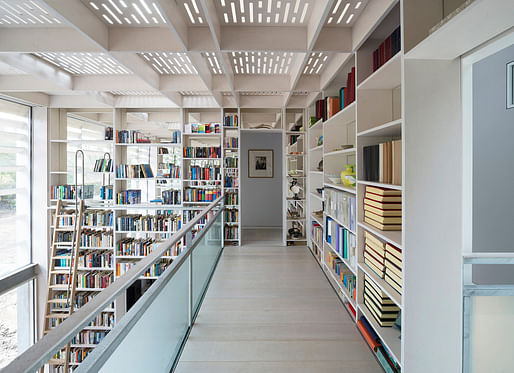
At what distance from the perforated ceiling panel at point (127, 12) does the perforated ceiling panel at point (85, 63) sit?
868 mm

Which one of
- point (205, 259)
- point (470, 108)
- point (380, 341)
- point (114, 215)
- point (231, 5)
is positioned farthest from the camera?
point (114, 215)

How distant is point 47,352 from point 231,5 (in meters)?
2.42

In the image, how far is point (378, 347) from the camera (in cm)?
202

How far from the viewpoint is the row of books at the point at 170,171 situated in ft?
17.4

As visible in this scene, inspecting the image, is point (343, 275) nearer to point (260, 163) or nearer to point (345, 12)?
point (345, 12)

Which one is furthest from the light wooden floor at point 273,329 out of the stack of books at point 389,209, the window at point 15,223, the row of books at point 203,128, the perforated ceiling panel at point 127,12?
the window at point 15,223

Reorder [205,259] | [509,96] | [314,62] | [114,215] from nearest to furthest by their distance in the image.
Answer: [509,96] < [205,259] < [314,62] < [114,215]

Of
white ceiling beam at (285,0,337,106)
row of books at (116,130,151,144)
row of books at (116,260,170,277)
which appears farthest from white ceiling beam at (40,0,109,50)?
row of books at (116,260,170,277)

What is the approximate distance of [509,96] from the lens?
171 centimetres

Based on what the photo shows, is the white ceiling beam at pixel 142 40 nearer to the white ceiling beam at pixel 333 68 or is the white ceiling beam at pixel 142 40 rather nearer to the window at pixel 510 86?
the white ceiling beam at pixel 333 68

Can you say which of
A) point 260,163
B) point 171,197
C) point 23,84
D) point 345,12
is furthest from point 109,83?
point 260,163

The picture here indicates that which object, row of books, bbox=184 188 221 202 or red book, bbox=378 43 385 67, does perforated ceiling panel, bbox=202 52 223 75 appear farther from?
row of books, bbox=184 188 221 202

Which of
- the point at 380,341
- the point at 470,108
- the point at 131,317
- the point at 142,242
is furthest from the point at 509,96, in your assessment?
the point at 142,242

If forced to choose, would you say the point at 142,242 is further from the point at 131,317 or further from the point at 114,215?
the point at 131,317
